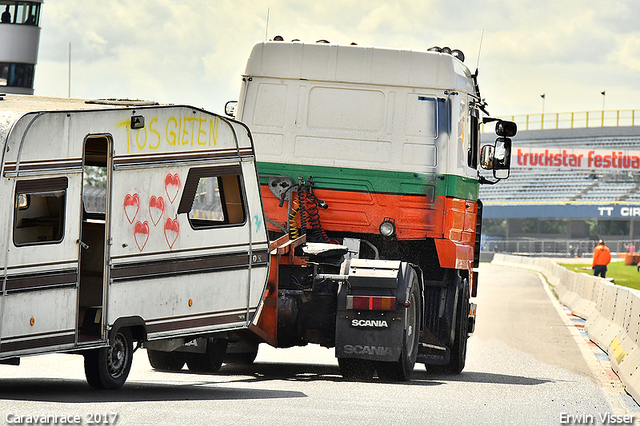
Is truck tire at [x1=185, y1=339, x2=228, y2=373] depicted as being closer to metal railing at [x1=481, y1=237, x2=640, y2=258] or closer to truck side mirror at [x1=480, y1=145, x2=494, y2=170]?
truck side mirror at [x1=480, y1=145, x2=494, y2=170]

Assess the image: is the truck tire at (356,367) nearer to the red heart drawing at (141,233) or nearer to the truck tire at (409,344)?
the truck tire at (409,344)

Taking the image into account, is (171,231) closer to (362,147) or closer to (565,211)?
(362,147)

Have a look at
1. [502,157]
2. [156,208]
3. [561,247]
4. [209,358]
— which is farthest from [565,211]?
[156,208]

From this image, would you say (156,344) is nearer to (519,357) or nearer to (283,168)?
(283,168)

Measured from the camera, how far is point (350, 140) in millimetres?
12211

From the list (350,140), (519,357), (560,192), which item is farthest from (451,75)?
(560,192)

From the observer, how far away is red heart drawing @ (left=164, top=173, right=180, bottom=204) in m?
10.0

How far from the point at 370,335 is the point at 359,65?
315cm

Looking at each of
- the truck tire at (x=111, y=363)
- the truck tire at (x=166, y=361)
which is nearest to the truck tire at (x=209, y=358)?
the truck tire at (x=166, y=361)

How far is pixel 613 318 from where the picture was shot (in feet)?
58.1

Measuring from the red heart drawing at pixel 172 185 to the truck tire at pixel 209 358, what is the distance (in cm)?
260

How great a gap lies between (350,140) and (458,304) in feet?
7.91

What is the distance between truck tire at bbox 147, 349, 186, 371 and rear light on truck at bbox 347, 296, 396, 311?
7.78ft
